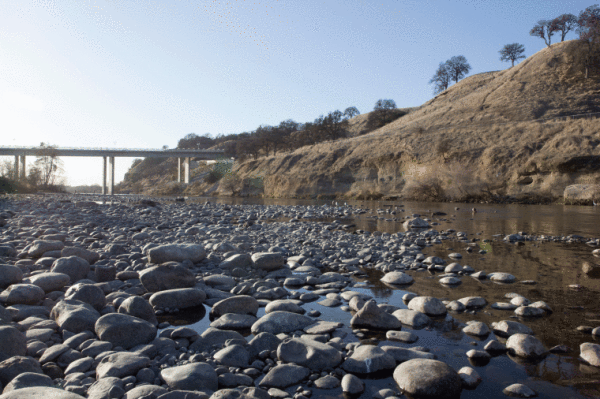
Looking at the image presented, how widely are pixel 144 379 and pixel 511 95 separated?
68838mm

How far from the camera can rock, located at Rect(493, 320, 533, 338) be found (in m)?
3.31

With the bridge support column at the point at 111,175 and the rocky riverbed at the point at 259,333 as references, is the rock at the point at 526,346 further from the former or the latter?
the bridge support column at the point at 111,175

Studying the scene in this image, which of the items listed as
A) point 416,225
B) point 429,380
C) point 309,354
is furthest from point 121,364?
point 416,225

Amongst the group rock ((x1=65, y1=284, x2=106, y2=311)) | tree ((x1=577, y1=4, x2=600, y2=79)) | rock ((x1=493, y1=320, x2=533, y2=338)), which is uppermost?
tree ((x1=577, y1=4, x2=600, y2=79))

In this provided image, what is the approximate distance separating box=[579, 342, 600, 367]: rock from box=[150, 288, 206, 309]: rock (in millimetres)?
3926

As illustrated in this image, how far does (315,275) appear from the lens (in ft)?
19.0

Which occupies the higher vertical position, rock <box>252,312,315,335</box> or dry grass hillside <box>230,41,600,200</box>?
dry grass hillside <box>230,41,600,200</box>

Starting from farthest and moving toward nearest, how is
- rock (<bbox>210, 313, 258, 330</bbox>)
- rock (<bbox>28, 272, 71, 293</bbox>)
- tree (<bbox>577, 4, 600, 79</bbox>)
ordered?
1. tree (<bbox>577, 4, 600, 79</bbox>)
2. rock (<bbox>28, 272, 71, 293</bbox>)
3. rock (<bbox>210, 313, 258, 330</bbox>)

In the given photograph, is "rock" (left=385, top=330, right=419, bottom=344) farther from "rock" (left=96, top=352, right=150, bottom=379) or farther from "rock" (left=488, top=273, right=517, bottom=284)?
"rock" (left=488, top=273, right=517, bottom=284)

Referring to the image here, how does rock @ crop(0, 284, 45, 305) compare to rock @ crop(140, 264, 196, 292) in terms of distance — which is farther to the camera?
rock @ crop(140, 264, 196, 292)

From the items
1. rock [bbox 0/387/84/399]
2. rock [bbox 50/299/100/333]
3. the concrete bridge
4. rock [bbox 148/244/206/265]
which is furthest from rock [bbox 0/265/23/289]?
the concrete bridge

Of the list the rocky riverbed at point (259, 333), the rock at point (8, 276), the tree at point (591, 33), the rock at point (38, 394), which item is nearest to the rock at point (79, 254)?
the rocky riverbed at point (259, 333)

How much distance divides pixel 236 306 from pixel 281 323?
756 millimetres

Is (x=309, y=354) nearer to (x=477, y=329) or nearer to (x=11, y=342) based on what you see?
(x=477, y=329)
